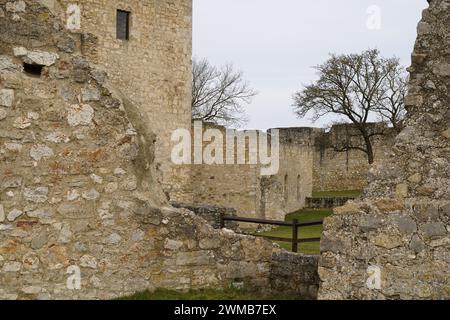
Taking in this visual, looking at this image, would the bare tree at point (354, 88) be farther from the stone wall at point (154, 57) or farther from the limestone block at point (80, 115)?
the limestone block at point (80, 115)

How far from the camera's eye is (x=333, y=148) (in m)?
38.0

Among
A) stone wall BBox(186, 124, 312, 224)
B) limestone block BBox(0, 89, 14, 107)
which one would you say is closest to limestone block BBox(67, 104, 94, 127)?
limestone block BBox(0, 89, 14, 107)

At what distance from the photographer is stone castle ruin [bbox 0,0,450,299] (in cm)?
595

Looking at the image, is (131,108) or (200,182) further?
(200,182)

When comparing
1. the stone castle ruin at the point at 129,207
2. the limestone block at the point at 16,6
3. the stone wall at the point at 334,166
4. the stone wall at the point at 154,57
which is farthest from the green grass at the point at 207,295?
the stone wall at the point at 334,166

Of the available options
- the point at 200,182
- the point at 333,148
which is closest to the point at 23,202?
the point at 200,182

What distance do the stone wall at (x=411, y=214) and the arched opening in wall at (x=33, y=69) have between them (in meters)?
3.47

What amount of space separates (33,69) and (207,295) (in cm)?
319

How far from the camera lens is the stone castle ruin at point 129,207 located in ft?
19.5

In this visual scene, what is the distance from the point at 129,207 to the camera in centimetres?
727

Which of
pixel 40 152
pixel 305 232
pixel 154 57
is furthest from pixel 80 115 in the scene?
pixel 154 57

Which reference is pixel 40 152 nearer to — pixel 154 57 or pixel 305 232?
pixel 305 232
